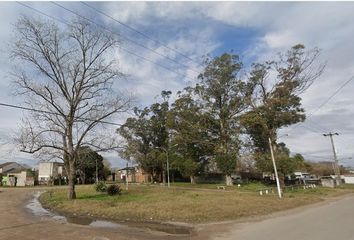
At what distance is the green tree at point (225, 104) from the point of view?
159 feet

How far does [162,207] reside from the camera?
19.4m

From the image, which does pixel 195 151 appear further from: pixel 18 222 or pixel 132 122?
pixel 18 222

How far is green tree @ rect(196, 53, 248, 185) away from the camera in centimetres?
4831

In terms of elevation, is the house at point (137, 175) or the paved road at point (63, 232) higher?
the house at point (137, 175)

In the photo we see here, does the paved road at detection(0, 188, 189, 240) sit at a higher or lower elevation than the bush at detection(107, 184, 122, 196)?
lower

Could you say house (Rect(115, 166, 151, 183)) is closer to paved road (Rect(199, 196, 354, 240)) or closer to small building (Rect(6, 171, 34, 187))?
small building (Rect(6, 171, 34, 187))

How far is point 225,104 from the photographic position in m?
49.7

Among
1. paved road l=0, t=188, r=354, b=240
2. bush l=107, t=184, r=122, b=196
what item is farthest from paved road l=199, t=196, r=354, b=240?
bush l=107, t=184, r=122, b=196

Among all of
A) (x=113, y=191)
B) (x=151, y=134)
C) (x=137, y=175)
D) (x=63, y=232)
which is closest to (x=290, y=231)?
(x=63, y=232)

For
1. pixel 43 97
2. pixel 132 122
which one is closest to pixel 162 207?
pixel 43 97

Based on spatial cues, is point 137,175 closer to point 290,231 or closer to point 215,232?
point 215,232

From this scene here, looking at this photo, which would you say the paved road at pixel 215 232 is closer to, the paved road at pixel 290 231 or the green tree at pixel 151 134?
the paved road at pixel 290 231

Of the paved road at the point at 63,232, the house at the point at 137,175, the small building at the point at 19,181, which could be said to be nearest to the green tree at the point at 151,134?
the house at the point at 137,175

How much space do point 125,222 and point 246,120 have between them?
96.5 ft
